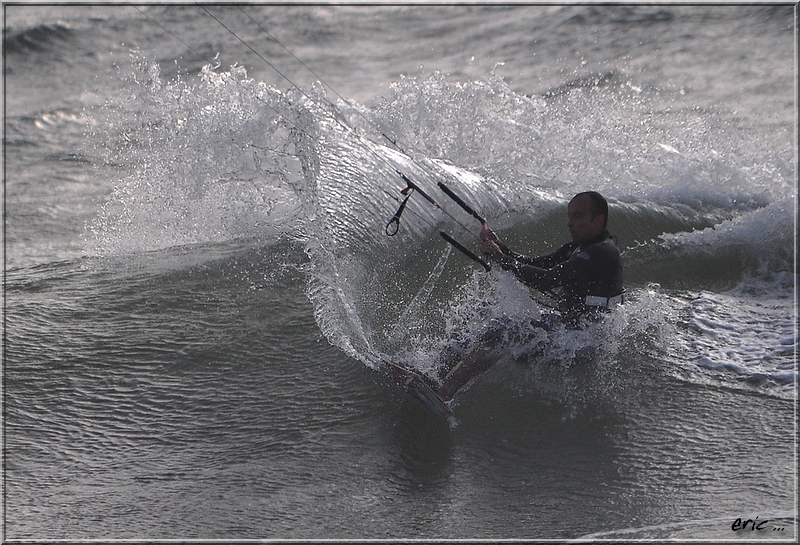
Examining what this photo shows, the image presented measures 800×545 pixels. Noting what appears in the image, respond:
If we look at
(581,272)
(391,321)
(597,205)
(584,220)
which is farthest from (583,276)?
(391,321)

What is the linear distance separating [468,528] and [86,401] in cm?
266

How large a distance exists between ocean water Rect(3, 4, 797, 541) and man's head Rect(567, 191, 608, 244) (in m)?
0.55

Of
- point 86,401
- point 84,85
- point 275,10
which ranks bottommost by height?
point 86,401

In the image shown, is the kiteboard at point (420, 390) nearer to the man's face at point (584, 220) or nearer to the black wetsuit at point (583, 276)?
the black wetsuit at point (583, 276)

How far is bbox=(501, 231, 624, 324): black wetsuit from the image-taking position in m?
4.55

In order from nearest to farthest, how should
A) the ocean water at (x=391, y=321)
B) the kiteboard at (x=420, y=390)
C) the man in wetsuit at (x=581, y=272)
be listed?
the ocean water at (x=391, y=321)
the kiteboard at (x=420, y=390)
the man in wetsuit at (x=581, y=272)

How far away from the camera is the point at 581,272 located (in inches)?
179

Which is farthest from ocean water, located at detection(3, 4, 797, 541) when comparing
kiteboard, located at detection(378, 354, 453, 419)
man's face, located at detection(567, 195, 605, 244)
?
man's face, located at detection(567, 195, 605, 244)

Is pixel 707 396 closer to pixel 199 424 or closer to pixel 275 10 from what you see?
pixel 199 424

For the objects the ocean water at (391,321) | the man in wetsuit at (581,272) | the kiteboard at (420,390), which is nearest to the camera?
the ocean water at (391,321)

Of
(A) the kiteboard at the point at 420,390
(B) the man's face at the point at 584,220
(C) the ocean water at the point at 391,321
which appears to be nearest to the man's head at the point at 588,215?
(B) the man's face at the point at 584,220

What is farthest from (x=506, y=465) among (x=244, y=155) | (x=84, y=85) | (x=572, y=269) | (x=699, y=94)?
(x=84, y=85)

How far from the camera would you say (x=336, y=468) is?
155 inches

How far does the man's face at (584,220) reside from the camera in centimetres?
460
